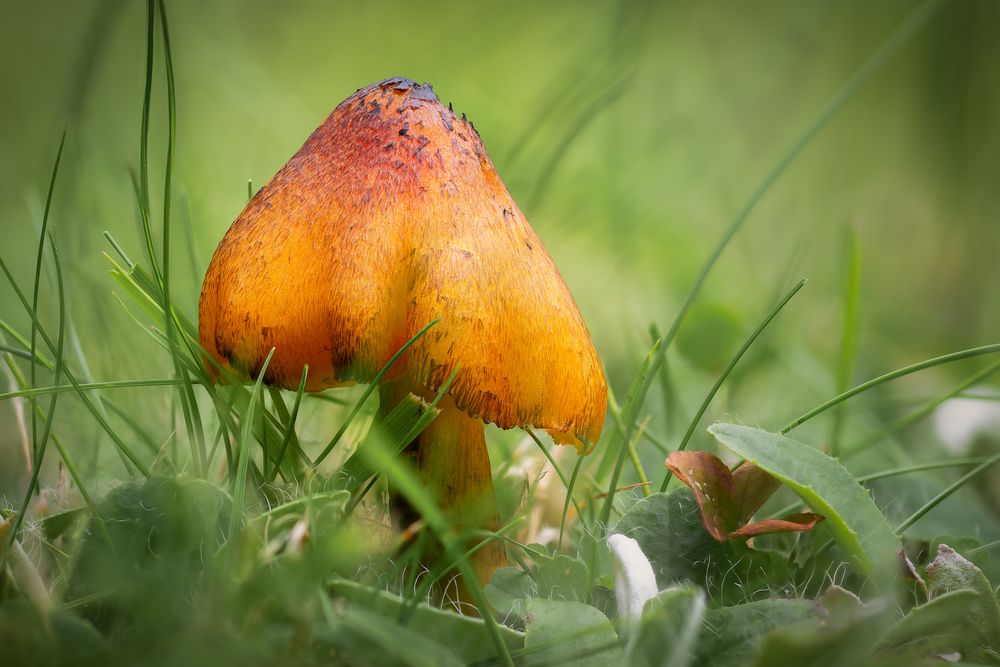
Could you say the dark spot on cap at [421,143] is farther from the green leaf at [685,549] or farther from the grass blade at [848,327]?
the grass blade at [848,327]

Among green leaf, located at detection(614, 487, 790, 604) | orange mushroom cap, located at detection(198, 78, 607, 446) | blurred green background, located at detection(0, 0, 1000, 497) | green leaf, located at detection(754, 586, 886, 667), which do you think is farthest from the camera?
blurred green background, located at detection(0, 0, 1000, 497)

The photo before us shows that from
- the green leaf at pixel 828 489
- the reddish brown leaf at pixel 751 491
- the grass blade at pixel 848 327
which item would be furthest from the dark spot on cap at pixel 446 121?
the grass blade at pixel 848 327

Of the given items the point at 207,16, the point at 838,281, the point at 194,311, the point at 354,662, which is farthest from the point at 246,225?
the point at 207,16

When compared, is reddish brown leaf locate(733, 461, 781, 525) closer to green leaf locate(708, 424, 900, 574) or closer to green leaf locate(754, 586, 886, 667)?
green leaf locate(708, 424, 900, 574)

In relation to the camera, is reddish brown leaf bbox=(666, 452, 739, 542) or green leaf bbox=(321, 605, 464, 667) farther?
reddish brown leaf bbox=(666, 452, 739, 542)

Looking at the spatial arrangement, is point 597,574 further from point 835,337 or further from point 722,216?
point 722,216

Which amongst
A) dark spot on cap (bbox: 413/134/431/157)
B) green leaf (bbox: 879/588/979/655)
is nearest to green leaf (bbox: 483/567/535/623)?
green leaf (bbox: 879/588/979/655)
